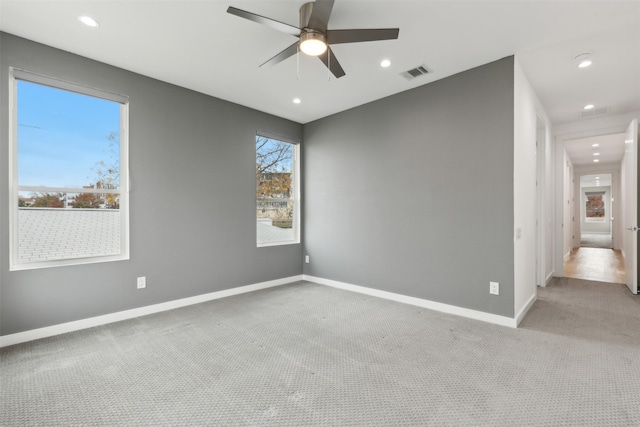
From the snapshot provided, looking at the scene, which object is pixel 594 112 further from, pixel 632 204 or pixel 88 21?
pixel 88 21

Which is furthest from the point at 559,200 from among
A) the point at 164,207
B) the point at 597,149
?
the point at 164,207

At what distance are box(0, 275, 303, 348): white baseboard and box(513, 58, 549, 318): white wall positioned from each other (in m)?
3.39

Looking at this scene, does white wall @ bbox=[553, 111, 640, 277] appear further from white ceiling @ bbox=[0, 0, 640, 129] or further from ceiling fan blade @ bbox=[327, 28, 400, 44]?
ceiling fan blade @ bbox=[327, 28, 400, 44]

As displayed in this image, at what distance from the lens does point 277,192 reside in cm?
487

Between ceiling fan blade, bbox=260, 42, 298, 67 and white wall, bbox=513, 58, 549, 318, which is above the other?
ceiling fan blade, bbox=260, 42, 298, 67

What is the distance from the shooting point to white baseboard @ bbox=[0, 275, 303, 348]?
2.62 m

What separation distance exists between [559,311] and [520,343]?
1313mm

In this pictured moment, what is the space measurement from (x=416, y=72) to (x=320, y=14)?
1697 mm

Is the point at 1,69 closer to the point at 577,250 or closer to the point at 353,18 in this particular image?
the point at 353,18

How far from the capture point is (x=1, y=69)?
255 centimetres

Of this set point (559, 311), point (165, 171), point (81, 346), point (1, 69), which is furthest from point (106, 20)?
point (559, 311)

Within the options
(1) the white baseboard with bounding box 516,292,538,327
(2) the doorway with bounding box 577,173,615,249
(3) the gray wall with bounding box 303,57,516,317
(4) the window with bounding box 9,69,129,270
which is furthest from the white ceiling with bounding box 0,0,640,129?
(2) the doorway with bounding box 577,173,615,249

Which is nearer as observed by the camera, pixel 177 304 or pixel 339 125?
pixel 177 304

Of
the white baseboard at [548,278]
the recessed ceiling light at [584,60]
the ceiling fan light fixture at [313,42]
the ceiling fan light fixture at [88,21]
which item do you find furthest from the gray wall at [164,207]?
the white baseboard at [548,278]
